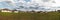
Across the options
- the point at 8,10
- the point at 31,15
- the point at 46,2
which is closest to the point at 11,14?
the point at 8,10

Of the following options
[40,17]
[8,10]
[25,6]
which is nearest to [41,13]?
[40,17]

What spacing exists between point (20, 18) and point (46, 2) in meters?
0.24

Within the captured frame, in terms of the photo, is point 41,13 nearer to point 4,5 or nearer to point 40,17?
point 40,17

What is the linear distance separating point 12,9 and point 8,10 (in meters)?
0.03

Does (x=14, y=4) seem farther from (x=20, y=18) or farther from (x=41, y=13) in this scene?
(x=41, y=13)

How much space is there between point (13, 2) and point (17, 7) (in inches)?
2.0

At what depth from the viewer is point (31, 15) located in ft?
2.59

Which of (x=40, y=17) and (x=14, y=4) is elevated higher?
(x=14, y=4)

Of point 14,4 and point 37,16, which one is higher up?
point 14,4

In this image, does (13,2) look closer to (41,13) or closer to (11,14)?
(11,14)

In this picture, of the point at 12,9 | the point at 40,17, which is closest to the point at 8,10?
the point at 12,9

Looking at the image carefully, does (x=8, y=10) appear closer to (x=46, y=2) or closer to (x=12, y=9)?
(x=12, y=9)

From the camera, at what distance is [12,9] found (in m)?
0.78

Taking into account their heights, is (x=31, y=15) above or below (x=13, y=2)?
below
